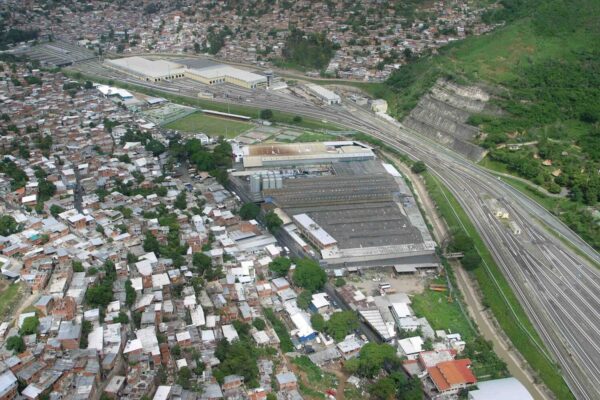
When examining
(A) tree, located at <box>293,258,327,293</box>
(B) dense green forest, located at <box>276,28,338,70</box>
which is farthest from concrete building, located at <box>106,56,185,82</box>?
(A) tree, located at <box>293,258,327,293</box>

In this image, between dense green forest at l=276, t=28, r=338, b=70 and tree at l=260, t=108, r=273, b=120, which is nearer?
tree at l=260, t=108, r=273, b=120

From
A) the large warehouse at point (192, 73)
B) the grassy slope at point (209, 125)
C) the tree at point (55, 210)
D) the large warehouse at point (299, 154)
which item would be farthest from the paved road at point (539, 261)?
the tree at point (55, 210)

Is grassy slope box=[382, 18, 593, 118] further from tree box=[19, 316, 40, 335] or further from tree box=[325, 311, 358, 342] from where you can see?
tree box=[19, 316, 40, 335]

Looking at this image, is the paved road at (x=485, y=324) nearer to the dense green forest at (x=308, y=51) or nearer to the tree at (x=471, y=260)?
the tree at (x=471, y=260)

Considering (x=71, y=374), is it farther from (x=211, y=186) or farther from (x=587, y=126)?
(x=587, y=126)

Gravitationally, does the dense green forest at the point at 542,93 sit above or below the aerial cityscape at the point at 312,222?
above
